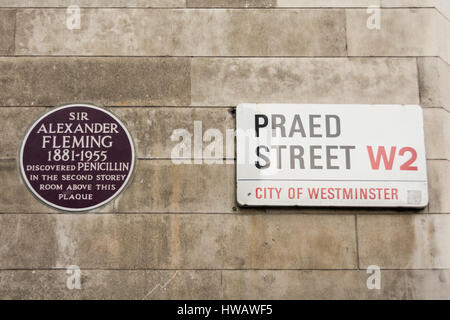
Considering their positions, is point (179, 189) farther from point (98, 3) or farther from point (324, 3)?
point (324, 3)

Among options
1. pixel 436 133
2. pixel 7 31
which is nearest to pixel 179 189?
pixel 7 31

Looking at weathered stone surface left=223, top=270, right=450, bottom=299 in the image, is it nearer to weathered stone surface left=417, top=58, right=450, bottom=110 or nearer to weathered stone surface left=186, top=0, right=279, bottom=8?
weathered stone surface left=417, top=58, right=450, bottom=110

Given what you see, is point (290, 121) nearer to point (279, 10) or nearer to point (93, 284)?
point (279, 10)

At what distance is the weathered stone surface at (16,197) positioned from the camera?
311 inches

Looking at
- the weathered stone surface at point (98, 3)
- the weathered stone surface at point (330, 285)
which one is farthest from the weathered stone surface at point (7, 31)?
the weathered stone surface at point (330, 285)

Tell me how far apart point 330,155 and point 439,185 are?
1518 millimetres

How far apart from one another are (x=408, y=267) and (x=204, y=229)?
2.67m

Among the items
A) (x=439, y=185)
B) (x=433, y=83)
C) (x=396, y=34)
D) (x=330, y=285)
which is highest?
(x=396, y=34)

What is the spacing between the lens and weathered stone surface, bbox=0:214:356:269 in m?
7.75

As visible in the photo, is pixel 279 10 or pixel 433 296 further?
pixel 279 10

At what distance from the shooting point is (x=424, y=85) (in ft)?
27.4

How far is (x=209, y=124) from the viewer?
321 inches

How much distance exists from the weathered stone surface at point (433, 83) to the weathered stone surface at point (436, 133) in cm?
13
